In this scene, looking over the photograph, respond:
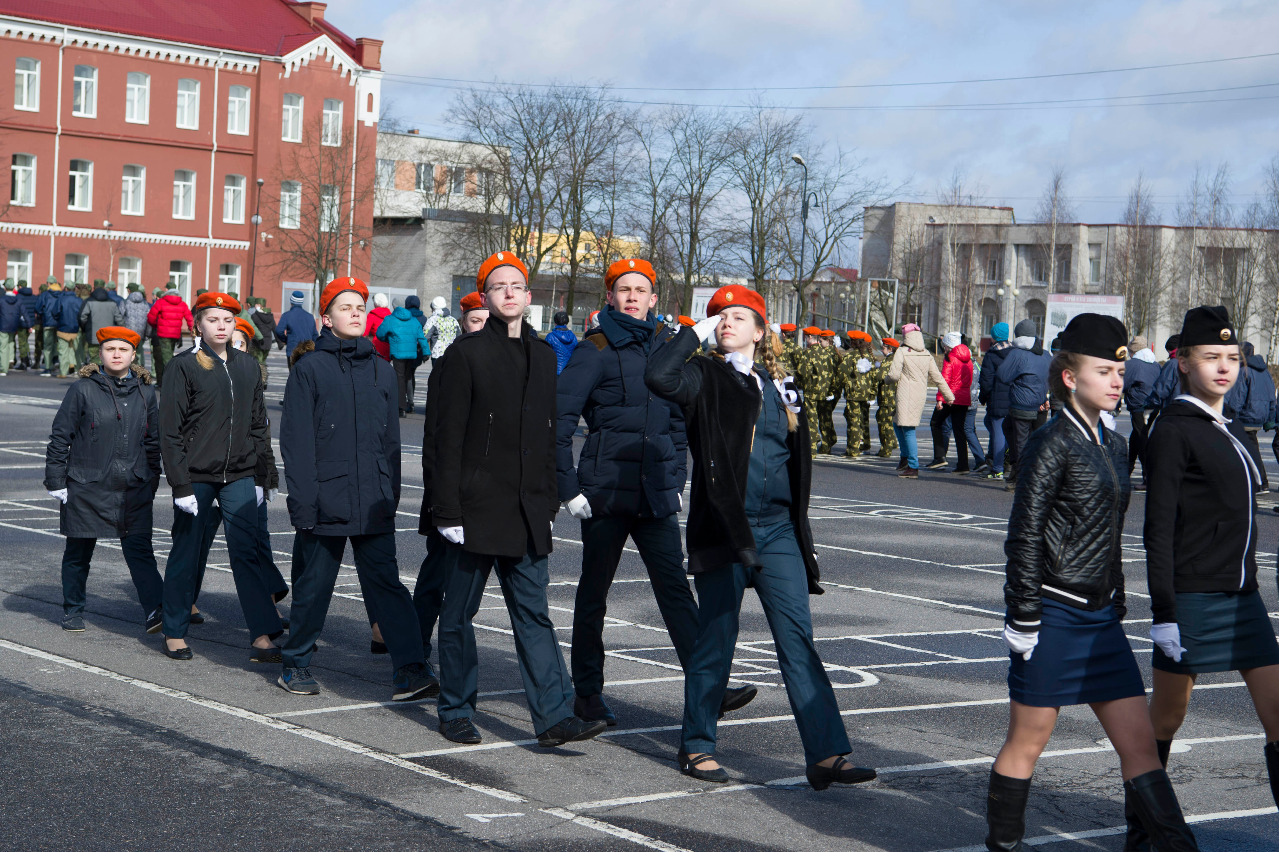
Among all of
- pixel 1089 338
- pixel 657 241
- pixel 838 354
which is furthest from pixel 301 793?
pixel 657 241

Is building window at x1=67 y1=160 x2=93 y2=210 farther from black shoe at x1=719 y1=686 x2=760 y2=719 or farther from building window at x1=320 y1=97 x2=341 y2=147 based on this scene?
black shoe at x1=719 y1=686 x2=760 y2=719

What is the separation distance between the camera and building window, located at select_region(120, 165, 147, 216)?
205ft

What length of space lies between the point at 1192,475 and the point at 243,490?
4.88 meters

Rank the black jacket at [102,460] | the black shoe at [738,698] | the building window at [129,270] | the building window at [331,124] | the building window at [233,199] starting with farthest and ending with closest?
1. the building window at [331,124]
2. the building window at [233,199]
3. the building window at [129,270]
4. the black jacket at [102,460]
5. the black shoe at [738,698]

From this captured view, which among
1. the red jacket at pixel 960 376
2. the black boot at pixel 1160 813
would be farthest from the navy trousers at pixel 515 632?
the red jacket at pixel 960 376

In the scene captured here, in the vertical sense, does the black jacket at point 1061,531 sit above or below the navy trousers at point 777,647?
above

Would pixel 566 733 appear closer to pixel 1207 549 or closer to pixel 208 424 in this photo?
pixel 1207 549

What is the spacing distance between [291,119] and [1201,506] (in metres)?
64.8

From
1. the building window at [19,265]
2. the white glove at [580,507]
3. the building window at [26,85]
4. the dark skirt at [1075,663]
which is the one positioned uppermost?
the building window at [26,85]

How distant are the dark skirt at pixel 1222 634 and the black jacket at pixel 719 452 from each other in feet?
4.54

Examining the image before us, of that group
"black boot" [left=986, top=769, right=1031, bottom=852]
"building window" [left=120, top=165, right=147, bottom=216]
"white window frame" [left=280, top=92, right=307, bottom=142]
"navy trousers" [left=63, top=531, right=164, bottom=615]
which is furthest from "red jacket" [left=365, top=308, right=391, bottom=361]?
"white window frame" [left=280, top=92, right=307, bottom=142]

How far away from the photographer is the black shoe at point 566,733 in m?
6.02

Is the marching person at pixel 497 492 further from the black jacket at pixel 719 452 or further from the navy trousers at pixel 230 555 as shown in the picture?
the navy trousers at pixel 230 555

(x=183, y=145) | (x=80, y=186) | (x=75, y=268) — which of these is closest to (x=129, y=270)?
(x=75, y=268)
